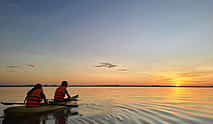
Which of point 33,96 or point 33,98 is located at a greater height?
point 33,96

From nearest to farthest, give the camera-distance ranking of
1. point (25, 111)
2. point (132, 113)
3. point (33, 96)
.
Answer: point (25, 111)
point (33, 96)
point (132, 113)

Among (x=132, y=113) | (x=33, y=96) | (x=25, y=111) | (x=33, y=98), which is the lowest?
(x=132, y=113)

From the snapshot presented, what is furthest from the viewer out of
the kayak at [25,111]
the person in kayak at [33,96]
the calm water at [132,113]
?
the person in kayak at [33,96]

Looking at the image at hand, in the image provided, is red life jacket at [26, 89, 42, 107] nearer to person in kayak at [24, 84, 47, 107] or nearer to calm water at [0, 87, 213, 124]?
person in kayak at [24, 84, 47, 107]

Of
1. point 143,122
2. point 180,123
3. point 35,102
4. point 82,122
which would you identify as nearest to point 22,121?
point 35,102

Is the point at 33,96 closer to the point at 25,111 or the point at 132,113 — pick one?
the point at 25,111

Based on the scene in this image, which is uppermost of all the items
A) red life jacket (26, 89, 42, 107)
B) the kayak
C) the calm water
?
red life jacket (26, 89, 42, 107)

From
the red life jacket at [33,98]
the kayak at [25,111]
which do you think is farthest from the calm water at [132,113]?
the red life jacket at [33,98]

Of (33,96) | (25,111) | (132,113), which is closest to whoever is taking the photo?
(25,111)

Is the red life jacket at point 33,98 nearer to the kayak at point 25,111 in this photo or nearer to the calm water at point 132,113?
the kayak at point 25,111

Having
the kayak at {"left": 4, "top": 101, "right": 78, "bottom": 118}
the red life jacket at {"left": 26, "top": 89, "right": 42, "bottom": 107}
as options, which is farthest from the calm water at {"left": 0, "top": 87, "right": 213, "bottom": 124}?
the red life jacket at {"left": 26, "top": 89, "right": 42, "bottom": 107}

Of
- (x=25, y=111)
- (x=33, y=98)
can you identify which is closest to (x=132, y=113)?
(x=33, y=98)

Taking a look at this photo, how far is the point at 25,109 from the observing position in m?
12.1

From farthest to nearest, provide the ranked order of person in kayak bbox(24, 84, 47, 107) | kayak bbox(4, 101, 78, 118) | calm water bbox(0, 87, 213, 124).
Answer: person in kayak bbox(24, 84, 47, 107)
kayak bbox(4, 101, 78, 118)
calm water bbox(0, 87, 213, 124)
